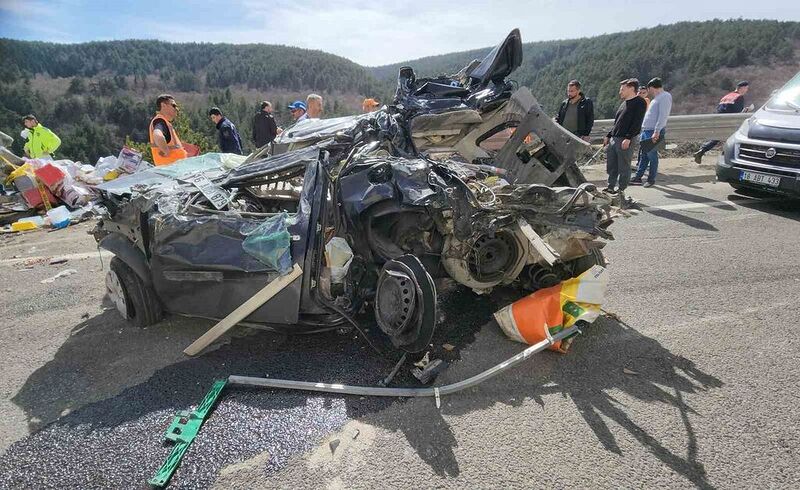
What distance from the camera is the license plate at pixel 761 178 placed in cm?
571

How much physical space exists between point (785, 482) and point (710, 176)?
768cm

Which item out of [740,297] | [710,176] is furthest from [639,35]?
[740,297]

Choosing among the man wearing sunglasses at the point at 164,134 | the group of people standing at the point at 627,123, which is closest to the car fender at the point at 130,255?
the man wearing sunglasses at the point at 164,134

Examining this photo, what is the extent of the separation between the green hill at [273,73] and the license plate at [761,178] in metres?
29.9

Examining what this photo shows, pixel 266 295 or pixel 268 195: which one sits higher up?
pixel 268 195

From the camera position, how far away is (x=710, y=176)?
26.6ft

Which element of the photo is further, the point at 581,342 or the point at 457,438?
the point at 581,342

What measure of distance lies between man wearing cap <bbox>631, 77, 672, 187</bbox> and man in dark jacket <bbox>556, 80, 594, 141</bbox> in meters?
0.97

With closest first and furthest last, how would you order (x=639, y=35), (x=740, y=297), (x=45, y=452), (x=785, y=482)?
(x=785, y=482), (x=45, y=452), (x=740, y=297), (x=639, y=35)

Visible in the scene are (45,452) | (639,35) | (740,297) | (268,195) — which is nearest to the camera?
(45,452)

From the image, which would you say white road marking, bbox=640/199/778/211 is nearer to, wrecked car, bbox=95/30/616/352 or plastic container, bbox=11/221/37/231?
wrecked car, bbox=95/30/616/352

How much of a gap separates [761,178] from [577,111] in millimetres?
2554

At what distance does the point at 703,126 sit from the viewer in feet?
31.4

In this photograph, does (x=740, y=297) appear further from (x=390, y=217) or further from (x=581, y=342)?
(x=390, y=217)
